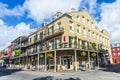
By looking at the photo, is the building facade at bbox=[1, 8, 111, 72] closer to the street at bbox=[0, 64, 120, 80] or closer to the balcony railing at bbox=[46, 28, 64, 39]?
the balcony railing at bbox=[46, 28, 64, 39]

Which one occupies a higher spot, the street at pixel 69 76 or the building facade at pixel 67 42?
the building facade at pixel 67 42

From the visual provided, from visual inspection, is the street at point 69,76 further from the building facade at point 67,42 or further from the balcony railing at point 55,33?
the balcony railing at point 55,33

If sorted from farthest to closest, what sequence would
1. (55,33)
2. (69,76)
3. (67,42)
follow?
(55,33) → (67,42) → (69,76)

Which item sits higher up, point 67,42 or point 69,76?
point 67,42

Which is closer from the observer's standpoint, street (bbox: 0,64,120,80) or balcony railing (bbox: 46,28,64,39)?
street (bbox: 0,64,120,80)

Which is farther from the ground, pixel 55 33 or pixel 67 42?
pixel 55 33

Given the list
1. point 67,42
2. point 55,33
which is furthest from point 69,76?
point 55,33

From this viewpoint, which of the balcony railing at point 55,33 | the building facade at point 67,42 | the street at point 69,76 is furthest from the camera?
the balcony railing at point 55,33

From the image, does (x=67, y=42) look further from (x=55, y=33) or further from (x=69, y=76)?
(x=69, y=76)

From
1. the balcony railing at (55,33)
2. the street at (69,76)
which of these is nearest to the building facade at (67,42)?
the balcony railing at (55,33)

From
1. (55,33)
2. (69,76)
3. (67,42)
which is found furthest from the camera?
(55,33)

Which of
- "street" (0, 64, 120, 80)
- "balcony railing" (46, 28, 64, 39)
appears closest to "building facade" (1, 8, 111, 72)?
"balcony railing" (46, 28, 64, 39)

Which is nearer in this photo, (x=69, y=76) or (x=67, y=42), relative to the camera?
(x=69, y=76)

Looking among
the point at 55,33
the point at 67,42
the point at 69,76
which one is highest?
the point at 55,33
